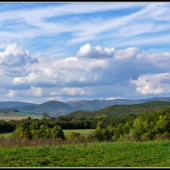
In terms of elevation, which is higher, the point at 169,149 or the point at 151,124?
the point at 169,149

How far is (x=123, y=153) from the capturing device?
453 inches

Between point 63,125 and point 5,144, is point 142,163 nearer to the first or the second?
point 5,144

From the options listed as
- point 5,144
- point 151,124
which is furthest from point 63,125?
point 5,144

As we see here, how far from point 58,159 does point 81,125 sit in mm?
109129

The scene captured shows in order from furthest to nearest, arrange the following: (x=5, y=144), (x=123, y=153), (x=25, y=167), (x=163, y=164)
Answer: (x=5, y=144) → (x=123, y=153) → (x=163, y=164) → (x=25, y=167)

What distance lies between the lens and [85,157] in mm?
10516

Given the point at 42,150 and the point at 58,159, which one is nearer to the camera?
Result: the point at 58,159

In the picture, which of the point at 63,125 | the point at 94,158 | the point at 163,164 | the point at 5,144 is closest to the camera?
the point at 163,164

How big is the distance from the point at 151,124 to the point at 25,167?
51.2m

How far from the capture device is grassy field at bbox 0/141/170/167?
30.3 ft

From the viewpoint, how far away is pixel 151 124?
5553cm

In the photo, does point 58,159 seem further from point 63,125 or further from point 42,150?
point 63,125

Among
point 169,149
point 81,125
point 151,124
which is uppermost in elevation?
point 169,149

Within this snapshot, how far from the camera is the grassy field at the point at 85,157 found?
30.3ft
